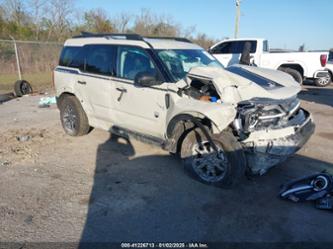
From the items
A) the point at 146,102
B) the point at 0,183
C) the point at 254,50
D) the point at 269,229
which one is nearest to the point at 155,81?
the point at 146,102

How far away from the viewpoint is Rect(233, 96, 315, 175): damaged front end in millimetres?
3443

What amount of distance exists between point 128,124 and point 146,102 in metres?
0.64

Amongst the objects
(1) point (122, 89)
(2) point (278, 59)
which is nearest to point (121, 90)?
(1) point (122, 89)

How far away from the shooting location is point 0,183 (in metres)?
3.99

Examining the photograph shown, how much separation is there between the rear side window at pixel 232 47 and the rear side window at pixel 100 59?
26.7ft

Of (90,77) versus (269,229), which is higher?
(90,77)

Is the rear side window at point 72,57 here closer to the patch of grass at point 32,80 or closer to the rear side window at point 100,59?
the rear side window at point 100,59

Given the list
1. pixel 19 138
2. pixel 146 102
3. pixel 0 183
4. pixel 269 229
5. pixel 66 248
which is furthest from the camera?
pixel 19 138

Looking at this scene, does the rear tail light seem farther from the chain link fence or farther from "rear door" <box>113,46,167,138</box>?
the chain link fence

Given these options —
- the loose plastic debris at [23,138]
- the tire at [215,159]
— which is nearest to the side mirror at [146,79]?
the tire at [215,159]

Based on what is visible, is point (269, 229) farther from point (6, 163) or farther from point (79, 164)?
point (6, 163)

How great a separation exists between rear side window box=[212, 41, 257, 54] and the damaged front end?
883 cm

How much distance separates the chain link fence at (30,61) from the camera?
1504cm

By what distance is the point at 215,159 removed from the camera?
148 inches
